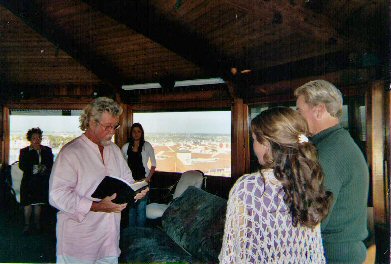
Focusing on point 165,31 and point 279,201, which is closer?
point 279,201

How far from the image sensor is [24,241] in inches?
187

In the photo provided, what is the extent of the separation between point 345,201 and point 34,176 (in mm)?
5098

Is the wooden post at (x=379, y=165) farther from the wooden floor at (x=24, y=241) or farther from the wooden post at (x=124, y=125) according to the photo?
the wooden post at (x=124, y=125)

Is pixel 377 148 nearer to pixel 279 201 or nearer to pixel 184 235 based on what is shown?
pixel 184 235

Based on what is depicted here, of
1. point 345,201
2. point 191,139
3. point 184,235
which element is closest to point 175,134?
point 191,139

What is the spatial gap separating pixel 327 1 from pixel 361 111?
1.20 meters

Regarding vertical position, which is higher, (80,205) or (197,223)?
(80,205)

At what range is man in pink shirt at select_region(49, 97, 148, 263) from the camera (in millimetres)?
1779

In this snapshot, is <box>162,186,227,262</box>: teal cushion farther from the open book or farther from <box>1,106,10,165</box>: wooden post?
<box>1,106,10,165</box>: wooden post

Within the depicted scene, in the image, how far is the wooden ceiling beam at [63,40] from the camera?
4271 millimetres

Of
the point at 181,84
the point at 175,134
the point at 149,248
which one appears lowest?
the point at 149,248

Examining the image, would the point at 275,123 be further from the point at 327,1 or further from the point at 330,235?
the point at 327,1

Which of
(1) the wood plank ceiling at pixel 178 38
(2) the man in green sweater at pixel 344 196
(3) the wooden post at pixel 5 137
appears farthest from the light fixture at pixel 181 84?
(2) the man in green sweater at pixel 344 196

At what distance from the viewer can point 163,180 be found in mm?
6395
